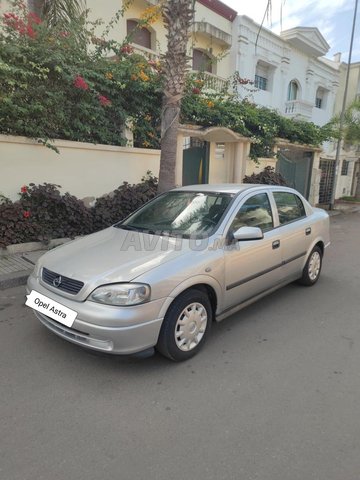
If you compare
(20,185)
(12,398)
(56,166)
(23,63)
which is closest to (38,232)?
(20,185)

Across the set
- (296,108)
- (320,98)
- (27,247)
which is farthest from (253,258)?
(320,98)

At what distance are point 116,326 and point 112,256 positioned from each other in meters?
0.68

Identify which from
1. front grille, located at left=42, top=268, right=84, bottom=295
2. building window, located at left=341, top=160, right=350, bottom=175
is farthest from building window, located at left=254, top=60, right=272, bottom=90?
front grille, located at left=42, top=268, right=84, bottom=295

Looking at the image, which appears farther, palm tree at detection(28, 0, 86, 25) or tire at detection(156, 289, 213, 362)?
palm tree at detection(28, 0, 86, 25)

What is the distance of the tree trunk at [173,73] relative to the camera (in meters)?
5.64

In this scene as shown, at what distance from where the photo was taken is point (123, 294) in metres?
2.55

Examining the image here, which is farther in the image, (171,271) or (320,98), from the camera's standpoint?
(320,98)

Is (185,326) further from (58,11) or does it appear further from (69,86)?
(58,11)

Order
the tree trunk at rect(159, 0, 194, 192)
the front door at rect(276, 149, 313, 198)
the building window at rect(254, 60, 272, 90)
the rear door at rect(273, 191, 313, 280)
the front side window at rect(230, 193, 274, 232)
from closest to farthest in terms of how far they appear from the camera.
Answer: the front side window at rect(230, 193, 274, 232)
the rear door at rect(273, 191, 313, 280)
the tree trunk at rect(159, 0, 194, 192)
the front door at rect(276, 149, 313, 198)
the building window at rect(254, 60, 272, 90)

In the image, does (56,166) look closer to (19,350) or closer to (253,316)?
(19,350)

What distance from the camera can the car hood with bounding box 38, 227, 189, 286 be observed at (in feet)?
8.77

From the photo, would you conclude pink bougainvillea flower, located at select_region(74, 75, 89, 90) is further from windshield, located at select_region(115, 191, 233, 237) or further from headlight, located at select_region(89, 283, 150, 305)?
headlight, located at select_region(89, 283, 150, 305)

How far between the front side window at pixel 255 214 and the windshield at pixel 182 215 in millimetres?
182

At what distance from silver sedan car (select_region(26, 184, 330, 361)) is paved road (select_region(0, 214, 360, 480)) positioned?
306 mm
